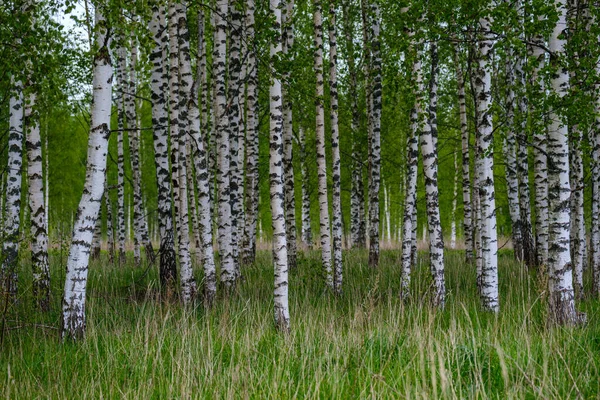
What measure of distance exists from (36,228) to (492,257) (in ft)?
23.1

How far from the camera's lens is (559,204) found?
257 inches

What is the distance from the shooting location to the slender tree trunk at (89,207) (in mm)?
5777

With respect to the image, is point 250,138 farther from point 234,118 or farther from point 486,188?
point 486,188

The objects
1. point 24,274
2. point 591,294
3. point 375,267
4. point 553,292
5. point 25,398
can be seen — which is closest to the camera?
point 25,398

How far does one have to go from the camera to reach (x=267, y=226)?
106 ft

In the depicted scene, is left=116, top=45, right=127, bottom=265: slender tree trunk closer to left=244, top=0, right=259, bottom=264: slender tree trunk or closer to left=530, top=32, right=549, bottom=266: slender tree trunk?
left=244, top=0, right=259, bottom=264: slender tree trunk

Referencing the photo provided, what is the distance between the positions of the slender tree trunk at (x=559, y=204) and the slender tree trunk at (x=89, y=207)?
557 centimetres

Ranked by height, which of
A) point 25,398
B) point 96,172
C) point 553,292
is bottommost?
point 25,398

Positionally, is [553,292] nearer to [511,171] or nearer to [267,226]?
[511,171]

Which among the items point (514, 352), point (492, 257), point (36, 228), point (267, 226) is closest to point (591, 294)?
point (492, 257)

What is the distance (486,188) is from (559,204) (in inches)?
49.4

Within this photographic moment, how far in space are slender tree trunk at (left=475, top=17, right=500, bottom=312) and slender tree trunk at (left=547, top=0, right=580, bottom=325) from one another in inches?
35.3

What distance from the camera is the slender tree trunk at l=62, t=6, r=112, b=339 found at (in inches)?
227

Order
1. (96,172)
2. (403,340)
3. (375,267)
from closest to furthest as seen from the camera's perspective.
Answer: (403,340), (96,172), (375,267)
